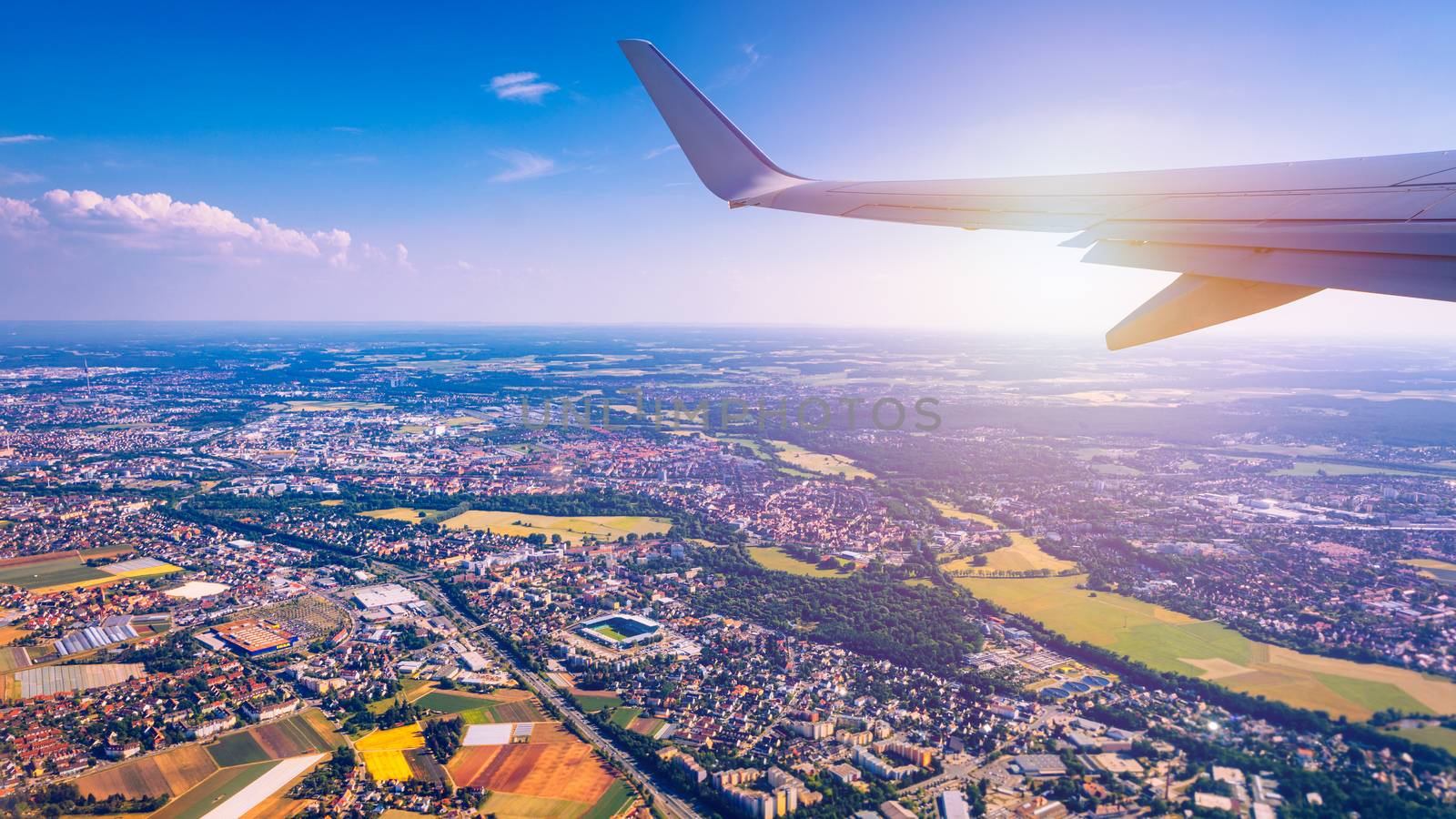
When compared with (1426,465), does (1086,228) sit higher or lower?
higher

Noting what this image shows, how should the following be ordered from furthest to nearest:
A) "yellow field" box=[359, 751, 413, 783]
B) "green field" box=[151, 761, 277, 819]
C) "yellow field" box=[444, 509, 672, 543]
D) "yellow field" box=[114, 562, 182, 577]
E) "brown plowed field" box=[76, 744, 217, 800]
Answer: "yellow field" box=[444, 509, 672, 543] → "yellow field" box=[114, 562, 182, 577] → "yellow field" box=[359, 751, 413, 783] → "brown plowed field" box=[76, 744, 217, 800] → "green field" box=[151, 761, 277, 819]

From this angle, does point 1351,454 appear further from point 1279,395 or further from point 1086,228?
point 1086,228

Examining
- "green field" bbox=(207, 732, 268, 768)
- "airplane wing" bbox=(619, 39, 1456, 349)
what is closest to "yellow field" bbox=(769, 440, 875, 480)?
"green field" bbox=(207, 732, 268, 768)

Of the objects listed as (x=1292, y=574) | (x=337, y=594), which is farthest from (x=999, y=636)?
(x=337, y=594)

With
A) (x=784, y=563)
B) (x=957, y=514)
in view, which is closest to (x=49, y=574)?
(x=784, y=563)

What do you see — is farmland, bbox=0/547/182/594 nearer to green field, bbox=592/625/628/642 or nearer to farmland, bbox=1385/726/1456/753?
green field, bbox=592/625/628/642

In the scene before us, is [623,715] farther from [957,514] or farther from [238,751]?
[957,514]

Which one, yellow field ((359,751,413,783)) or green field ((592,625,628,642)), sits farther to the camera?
green field ((592,625,628,642))

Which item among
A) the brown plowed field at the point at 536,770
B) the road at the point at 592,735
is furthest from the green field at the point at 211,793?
the road at the point at 592,735
